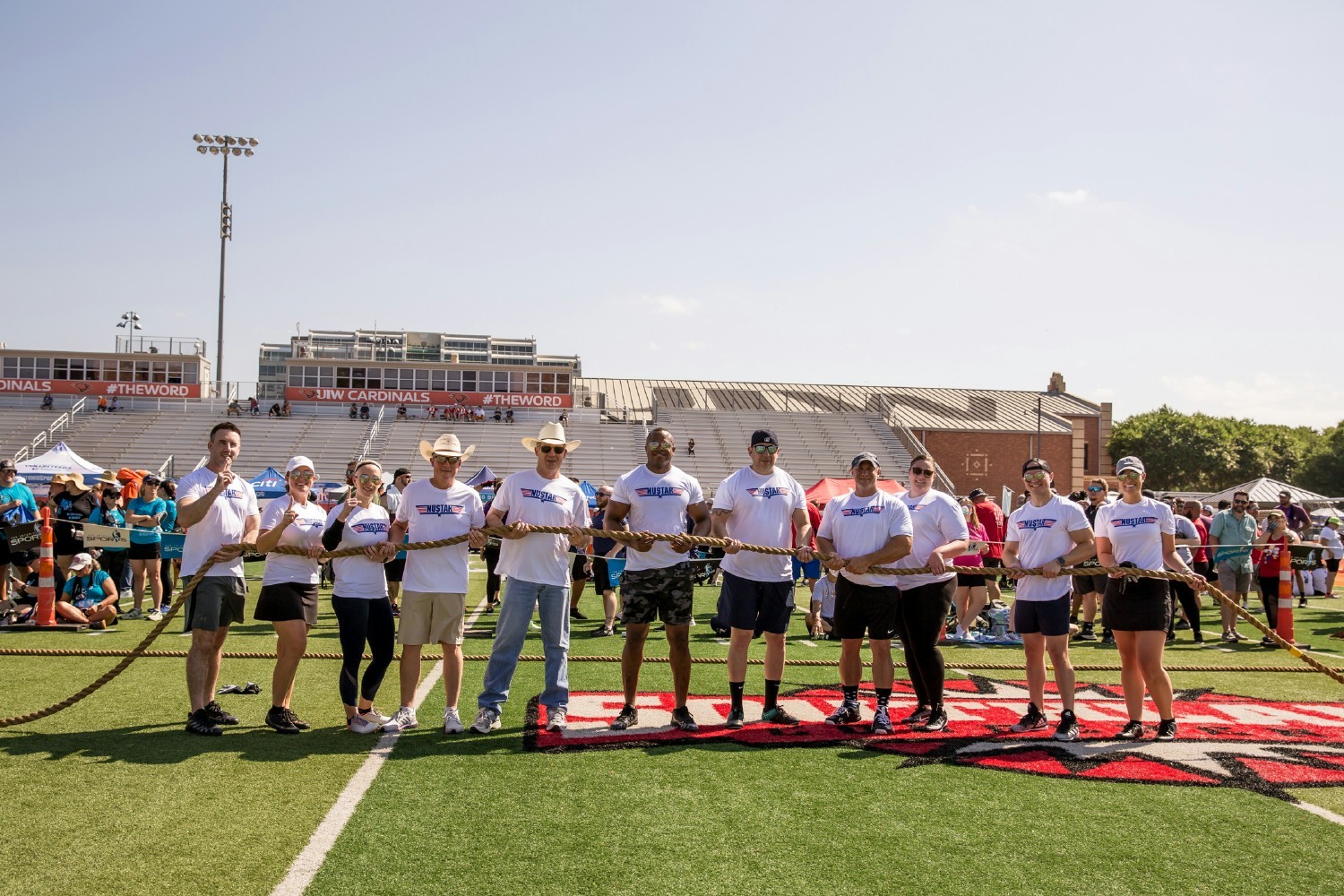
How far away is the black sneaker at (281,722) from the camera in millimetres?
6617

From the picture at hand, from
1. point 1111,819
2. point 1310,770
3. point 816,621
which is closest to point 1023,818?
point 1111,819

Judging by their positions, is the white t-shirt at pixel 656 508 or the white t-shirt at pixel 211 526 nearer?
the white t-shirt at pixel 211 526

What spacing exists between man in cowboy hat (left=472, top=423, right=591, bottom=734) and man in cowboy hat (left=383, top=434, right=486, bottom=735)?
0.22 m

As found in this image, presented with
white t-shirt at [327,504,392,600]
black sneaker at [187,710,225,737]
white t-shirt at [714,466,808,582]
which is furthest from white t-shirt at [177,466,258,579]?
white t-shirt at [714,466,808,582]

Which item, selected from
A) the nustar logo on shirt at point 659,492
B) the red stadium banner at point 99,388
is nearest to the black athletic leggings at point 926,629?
the nustar logo on shirt at point 659,492

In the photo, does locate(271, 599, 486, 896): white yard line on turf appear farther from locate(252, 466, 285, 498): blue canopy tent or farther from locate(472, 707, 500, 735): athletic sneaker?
locate(252, 466, 285, 498): blue canopy tent

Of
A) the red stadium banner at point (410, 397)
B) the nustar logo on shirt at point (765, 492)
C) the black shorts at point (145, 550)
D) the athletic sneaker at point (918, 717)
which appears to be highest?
the red stadium banner at point (410, 397)

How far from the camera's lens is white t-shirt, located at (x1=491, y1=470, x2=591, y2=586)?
6.81m

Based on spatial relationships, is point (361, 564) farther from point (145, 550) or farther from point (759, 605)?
point (145, 550)

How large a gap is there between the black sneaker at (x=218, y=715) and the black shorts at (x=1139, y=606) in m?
5.68

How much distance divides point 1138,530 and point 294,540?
5.53 m

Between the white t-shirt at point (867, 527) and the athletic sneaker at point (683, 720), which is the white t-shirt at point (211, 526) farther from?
the white t-shirt at point (867, 527)

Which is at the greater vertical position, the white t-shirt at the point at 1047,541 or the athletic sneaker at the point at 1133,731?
the white t-shirt at the point at 1047,541

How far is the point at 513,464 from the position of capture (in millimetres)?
47625
